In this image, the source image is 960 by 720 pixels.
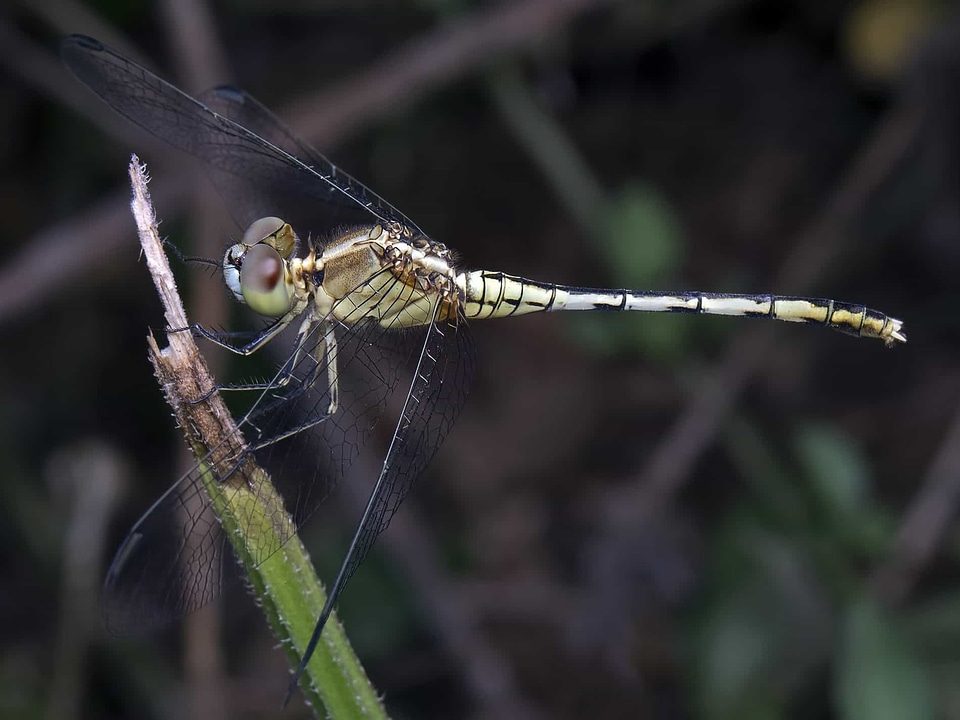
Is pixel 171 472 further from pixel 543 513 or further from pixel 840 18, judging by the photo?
pixel 840 18

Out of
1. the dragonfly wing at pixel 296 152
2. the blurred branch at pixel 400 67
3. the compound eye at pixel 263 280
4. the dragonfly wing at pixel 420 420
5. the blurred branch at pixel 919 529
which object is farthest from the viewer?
the blurred branch at pixel 400 67

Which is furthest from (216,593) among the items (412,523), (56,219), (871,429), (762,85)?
(762,85)

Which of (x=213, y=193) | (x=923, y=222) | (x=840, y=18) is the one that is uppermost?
(x=840, y=18)

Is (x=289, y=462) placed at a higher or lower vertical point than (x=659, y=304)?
lower

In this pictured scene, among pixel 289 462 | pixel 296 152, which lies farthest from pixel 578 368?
pixel 289 462

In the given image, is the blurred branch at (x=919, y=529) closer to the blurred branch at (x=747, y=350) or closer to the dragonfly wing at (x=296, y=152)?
the blurred branch at (x=747, y=350)

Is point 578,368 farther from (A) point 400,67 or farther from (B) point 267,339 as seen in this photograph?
(B) point 267,339

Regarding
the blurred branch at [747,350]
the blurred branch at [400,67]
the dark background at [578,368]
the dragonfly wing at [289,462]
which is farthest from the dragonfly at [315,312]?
the blurred branch at [400,67]
